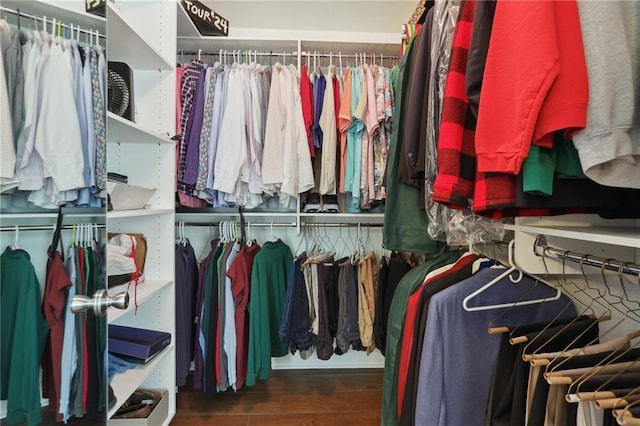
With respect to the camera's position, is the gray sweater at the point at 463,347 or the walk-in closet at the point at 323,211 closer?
the walk-in closet at the point at 323,211

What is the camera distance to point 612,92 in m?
0.48

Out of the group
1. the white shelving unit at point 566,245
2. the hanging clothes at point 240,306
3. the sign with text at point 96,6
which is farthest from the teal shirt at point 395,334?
the sign with text at point 96,6

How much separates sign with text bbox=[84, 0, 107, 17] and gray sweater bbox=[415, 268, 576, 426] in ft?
3.85

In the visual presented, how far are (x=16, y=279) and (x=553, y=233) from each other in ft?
3.55

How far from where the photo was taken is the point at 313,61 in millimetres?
1958

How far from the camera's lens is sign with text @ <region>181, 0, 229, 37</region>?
164 centimetres

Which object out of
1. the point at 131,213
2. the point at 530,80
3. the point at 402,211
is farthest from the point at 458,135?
the point at 131,213

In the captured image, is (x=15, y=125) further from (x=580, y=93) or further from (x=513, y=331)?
(x=513, y=331)

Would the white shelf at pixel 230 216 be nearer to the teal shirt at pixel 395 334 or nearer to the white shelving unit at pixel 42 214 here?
the teal shirt at pixel 395 334

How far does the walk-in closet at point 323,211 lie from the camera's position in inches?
21.6

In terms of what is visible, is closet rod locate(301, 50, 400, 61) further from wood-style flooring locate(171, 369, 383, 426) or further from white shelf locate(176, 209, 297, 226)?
wood-style flooring locate(171, 369, 383, 426)

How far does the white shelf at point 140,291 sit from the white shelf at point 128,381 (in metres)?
0.24

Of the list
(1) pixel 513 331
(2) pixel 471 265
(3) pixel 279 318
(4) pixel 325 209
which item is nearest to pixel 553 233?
(1) pixel 513 331

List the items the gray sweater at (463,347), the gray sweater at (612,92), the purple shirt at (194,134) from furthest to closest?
the purple shirt at (194,134)
the gray sweater at (463,347)
the gray sweater at (612,92)
